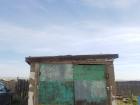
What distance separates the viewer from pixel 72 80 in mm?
15102

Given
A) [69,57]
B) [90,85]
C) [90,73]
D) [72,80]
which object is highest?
[69,57]

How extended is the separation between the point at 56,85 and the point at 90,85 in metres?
1.77

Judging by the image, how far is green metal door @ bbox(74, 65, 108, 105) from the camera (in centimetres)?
1484

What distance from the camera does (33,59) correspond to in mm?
15266

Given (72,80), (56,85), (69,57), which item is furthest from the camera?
(69,57)

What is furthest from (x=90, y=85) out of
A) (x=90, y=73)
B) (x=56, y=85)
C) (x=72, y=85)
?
(x=56, y=85)

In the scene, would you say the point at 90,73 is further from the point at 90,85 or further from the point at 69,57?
the point at 69,57

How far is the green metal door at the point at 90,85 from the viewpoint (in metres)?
14.8

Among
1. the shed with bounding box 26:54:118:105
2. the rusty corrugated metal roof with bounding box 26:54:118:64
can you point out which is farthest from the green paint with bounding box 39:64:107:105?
the rusty corrugated metal roof with bounding box 26:54:118:64

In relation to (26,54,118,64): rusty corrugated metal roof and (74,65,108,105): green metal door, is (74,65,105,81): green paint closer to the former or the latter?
(74,65,108,105): green metal door

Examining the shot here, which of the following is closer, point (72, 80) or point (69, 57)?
point (72, 80)

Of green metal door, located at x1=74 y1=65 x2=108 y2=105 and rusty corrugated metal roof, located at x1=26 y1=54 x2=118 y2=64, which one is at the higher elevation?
rusty corrugated metal roof, located at x1=26 y1=54 x2=118 y2=64

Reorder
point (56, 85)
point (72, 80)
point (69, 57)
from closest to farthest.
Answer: point (56, 85) → point (72, 80) → point (69, 57)

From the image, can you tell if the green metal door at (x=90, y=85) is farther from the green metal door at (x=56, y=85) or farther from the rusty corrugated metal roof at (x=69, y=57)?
the rusty corrugated metal roof at (x=69, y=57)
